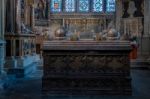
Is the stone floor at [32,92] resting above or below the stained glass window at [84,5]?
below

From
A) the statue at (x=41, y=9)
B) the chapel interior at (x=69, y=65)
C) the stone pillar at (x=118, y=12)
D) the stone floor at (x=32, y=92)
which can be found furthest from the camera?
the stone pillar at (x=118, y=12)

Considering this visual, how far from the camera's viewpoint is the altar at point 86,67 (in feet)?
27.5

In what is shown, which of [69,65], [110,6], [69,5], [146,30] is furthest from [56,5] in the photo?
[69,65]

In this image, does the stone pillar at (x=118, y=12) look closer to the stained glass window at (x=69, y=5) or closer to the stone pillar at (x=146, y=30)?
the stone pillar at (x=146, y=30)

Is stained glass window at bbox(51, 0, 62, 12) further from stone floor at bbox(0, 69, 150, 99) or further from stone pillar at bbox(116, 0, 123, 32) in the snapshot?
stone floor at bbox(0, 69, 150, 99)

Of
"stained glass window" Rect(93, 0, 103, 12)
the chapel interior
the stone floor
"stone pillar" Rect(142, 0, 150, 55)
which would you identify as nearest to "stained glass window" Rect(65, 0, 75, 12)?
"stained glass window" Rect(93, 0, 103, 12)

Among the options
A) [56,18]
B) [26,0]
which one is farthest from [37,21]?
[26,0]

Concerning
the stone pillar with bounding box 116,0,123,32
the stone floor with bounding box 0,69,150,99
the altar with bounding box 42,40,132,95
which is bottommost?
the stone floor with bounding box 0,69,150,99

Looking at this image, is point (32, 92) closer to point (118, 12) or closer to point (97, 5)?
point (118, 12)

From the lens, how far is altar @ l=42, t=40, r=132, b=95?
8391mm

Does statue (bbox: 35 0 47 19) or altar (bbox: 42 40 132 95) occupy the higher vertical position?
statue (bbox: 35 0 47 19)

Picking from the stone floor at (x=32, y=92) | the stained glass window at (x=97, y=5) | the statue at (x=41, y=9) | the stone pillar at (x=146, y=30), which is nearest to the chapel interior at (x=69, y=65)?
the stone floor at (x=32, y=92)

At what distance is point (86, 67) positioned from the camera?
27.9 ft

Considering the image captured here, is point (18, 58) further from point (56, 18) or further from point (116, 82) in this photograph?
point (56, 18)
